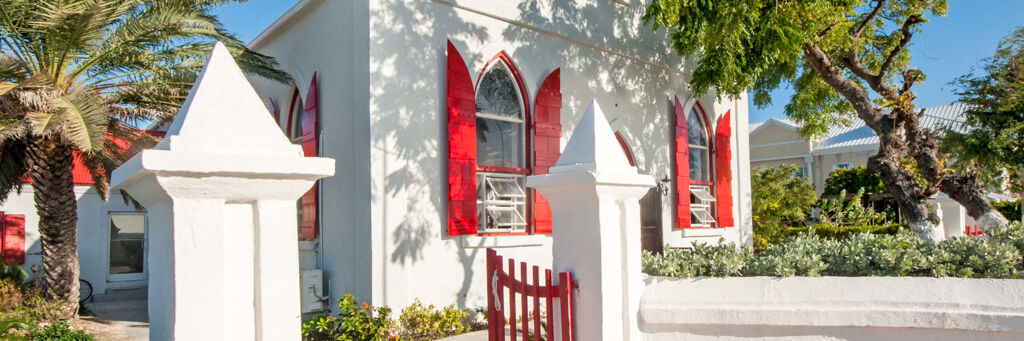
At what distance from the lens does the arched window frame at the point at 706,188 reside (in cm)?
1129

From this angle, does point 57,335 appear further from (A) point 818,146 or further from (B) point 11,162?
(A) point 818,146

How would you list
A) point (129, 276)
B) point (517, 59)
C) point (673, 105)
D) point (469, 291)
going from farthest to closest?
point (129, 276) < point (673, 105) < point (517, 59) < point (469, 291)

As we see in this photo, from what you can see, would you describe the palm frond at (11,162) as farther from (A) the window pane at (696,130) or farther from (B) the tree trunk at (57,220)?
(A) the window pane at (696,130)

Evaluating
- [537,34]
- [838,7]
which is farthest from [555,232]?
[838,7]

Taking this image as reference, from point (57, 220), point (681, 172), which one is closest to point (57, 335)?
point (57, 220)

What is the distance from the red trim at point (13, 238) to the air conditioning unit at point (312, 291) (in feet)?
25.9

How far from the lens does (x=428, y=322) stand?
22.6 feet

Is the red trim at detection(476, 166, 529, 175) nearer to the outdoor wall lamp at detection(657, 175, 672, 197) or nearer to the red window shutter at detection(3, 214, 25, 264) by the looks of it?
the outdoor wall lamp at detection(657, 175, 672, 197)

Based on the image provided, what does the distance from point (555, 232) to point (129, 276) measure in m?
11.8

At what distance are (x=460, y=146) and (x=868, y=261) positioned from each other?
4559 millimetres

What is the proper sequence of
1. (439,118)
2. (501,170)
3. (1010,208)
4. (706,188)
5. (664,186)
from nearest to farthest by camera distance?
(439,118) < (501,170) < (664,186) < (706,188) < (1010,208)

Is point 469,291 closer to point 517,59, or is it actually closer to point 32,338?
point 517,59

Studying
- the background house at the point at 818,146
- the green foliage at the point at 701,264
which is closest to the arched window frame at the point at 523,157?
the green foliage at the point at 701,264

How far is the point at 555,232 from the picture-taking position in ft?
13.9
